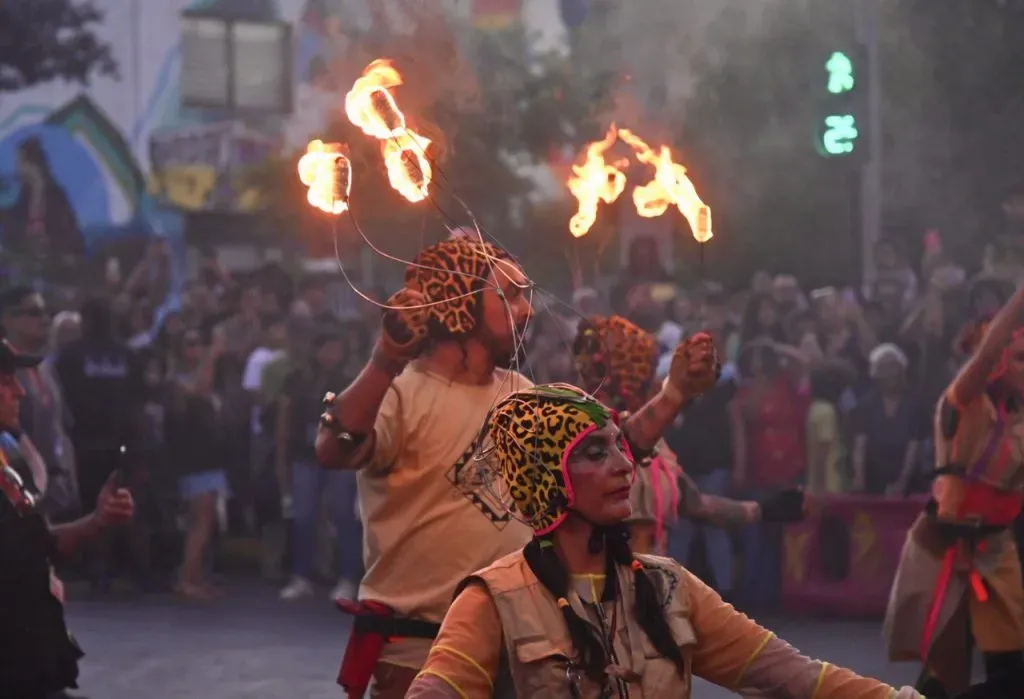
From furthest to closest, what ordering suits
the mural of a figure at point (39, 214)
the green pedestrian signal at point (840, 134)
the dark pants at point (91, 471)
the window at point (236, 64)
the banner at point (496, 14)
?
1. the window at point (236, 64)
2. the banner at point (496, 14)
3. the mural of a figure at point (39, 214)
4. the green pedestrian signal at point (840, 134)
5. the dark pants at point (91, 471)

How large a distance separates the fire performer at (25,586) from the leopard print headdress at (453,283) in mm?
2074

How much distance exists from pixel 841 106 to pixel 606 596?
1016 centimetres

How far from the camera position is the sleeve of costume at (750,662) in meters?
3.65

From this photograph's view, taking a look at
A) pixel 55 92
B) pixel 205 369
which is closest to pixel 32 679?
pixel 205 369

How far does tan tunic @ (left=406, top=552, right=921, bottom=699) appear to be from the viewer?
3.59 metres

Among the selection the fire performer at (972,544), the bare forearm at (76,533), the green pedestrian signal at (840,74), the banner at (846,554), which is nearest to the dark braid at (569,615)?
the bare forearm at (76,533)

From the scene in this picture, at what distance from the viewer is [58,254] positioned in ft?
55.4

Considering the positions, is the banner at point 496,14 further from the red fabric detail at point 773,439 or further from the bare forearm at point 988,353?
the bare forearm at point 988,353

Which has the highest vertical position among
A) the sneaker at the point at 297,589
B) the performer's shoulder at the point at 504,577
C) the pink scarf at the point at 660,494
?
the performer's shoulder at the point at 504,577

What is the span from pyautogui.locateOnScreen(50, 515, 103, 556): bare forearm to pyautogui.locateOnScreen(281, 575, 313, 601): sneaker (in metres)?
6.05

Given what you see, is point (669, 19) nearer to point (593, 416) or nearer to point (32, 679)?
point (32, 679)

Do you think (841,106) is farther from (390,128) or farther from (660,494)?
(390,128)

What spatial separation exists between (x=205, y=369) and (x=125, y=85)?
17.8 feet

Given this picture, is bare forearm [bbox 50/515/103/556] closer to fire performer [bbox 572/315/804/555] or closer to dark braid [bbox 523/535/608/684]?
fire performer [bbox 572/315/804/555]
